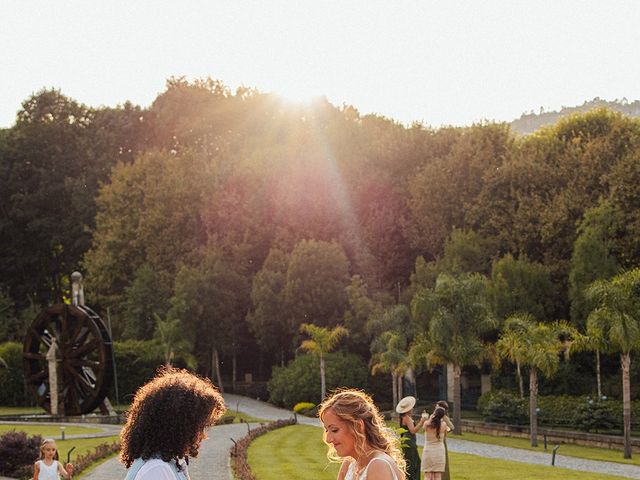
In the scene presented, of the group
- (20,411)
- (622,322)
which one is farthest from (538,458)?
(20,411)

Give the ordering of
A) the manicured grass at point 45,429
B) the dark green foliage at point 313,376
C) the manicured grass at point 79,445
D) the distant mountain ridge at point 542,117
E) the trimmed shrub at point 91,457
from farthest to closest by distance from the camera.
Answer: the distant mountain ridge at point 542,117, the dark green foliage at point 313,376, the manicured grass at point 45,429, the manicured grass at point 79,445, the trimmed shrub at point 91,457

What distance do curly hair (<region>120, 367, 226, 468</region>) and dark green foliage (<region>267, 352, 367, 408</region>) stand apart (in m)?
43.2

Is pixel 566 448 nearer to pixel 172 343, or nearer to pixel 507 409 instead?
pixel 507 409

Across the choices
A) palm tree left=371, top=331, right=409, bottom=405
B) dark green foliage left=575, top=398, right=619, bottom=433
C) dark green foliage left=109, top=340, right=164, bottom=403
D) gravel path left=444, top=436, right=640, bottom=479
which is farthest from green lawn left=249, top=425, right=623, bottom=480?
dark green foliage left=109, top=340, right=164, bottom=403

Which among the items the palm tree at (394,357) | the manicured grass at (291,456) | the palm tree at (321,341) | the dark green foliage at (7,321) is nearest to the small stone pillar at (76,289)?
the palm tree at (321,341)

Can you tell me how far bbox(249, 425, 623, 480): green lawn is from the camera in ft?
76.8

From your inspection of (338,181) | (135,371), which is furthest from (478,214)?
(135,371)

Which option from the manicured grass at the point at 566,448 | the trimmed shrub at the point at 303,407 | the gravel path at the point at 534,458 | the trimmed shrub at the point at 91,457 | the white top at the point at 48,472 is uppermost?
the white top at the point at 48,472

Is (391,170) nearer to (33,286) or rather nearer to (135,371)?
(135,371)

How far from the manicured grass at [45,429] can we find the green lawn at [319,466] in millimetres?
7953

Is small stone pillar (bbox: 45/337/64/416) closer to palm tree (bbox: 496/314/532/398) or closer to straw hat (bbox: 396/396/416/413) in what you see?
palm tree (bbox: 496/314/532/398)

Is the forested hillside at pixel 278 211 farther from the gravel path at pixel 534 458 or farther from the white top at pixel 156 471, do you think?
the white top at pixel 156 471

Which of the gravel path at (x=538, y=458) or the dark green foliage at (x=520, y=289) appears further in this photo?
the dark green foliage at (x=520, y=289)

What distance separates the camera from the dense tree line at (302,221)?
4600cm
